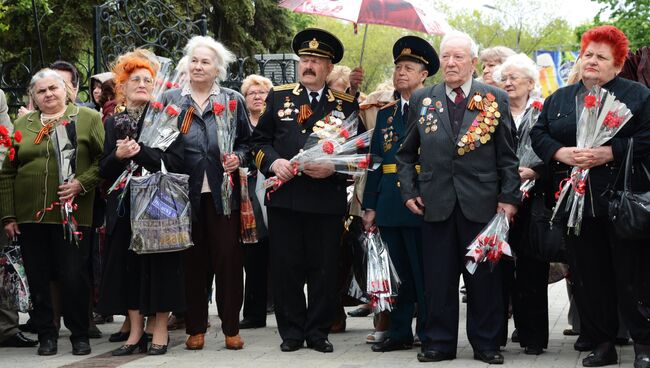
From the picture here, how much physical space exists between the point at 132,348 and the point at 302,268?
138 centimetres

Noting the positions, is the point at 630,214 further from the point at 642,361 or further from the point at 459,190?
the point at 459,190

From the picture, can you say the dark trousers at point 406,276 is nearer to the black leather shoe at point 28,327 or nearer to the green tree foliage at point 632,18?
the black leather shoe at point 28,327

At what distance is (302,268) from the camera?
8.21m

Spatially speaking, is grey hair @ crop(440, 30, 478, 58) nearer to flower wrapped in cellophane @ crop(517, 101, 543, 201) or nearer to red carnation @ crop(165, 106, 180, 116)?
flower wrapped in cellophane @ crop(517, 101, 543, 201)

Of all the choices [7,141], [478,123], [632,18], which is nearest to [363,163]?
[478,123]

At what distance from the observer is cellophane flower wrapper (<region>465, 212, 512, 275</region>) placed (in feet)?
24.0

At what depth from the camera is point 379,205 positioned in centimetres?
808

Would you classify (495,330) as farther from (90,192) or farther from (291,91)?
(90,192)

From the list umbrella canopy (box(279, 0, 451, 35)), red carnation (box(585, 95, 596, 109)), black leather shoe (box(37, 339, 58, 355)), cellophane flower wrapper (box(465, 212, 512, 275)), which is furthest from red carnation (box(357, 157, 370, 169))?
black leather shoe (box(37, 339, 58, 355))

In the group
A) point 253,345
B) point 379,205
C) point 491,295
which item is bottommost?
point 253,345

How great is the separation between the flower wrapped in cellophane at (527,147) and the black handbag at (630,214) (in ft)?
2.52

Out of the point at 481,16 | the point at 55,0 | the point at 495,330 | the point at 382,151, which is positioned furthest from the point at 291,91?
the point at 481,16

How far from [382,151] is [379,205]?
413 mm

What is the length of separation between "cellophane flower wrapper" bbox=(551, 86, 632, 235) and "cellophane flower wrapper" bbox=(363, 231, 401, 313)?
1.36 m
